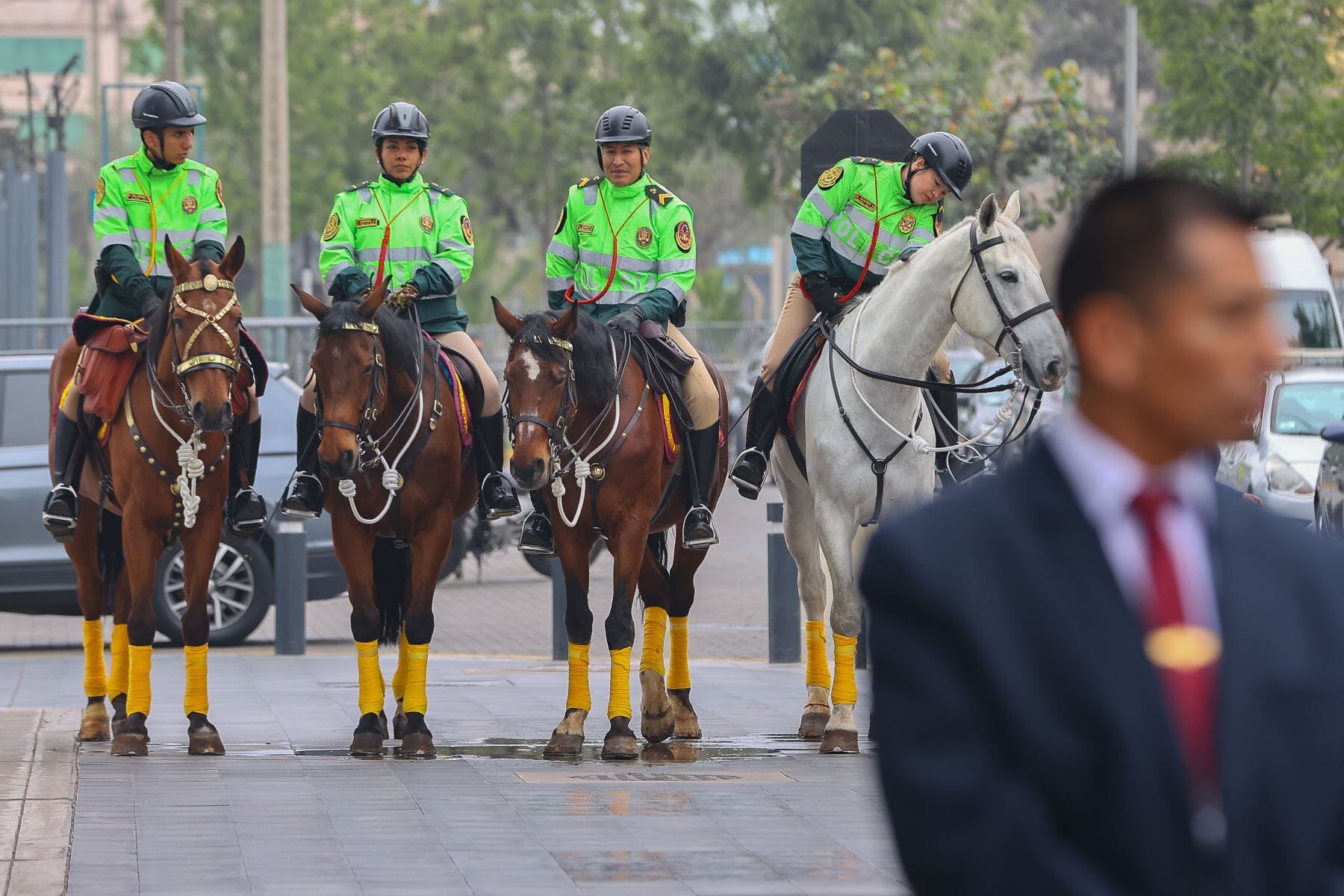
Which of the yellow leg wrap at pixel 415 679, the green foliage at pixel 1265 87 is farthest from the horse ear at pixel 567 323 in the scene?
the green foliage at pixel 1265 87

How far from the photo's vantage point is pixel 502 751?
9.86m

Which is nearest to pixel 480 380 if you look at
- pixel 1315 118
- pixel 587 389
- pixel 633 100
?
pixel 587 389

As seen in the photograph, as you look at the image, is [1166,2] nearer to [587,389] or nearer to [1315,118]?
[1315,118]

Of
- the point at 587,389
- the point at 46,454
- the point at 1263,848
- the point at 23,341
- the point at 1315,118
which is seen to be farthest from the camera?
the point at 1315,118

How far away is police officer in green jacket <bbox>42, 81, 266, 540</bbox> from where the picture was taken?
9977 mm

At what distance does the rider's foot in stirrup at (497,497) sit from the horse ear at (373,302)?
45.8 inches

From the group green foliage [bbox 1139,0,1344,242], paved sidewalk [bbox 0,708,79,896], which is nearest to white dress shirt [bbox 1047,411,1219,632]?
paved sidewalk [bbox 0,708,79,896]

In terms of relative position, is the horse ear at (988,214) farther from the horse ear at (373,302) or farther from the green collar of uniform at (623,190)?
the horse ear at (373,302)

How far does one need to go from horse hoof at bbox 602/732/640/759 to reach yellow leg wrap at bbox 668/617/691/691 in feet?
2.95

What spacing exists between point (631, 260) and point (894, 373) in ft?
4.32

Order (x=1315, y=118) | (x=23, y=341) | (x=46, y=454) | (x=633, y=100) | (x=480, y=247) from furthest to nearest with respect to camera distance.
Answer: (x=480, y=247) → (x=633, y=100) → (x=1315, y=118) → (x=23, y=341) → (x=46, y=454)

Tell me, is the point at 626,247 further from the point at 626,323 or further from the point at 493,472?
the point at 493,472

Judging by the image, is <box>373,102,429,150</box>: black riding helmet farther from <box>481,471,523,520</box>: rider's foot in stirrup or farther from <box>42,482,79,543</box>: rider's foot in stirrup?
<box>42,482,79,543</box>: rider's foot in stirrup

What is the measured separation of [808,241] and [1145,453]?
8.01 metres
